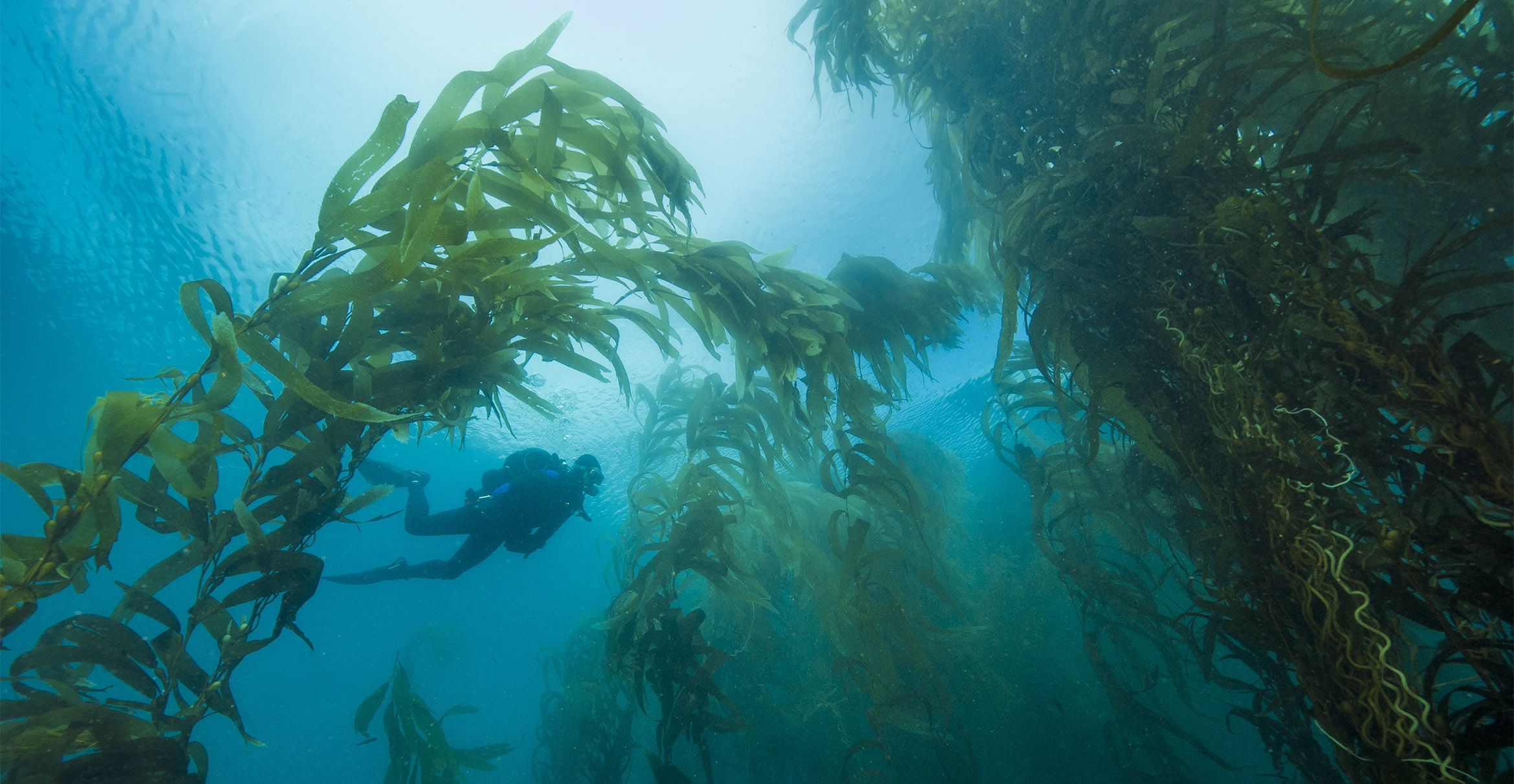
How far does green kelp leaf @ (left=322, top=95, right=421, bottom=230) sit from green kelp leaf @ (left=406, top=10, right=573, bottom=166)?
6 centimetres

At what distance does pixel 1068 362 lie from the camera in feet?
8.37

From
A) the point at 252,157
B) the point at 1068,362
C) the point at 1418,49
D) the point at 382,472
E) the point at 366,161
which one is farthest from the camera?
the point at 252,157

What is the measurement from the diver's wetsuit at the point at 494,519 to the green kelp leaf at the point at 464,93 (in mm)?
5073

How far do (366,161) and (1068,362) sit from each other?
312 cm

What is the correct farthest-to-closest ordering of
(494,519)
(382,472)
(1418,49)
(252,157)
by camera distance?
(252,157) → (494,519) → (382,472) → (1418,49)

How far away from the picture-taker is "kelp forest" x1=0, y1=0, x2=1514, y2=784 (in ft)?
4.31

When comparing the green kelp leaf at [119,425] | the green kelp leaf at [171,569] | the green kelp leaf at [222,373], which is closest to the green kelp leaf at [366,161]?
the green kelp leaf at [222,373]

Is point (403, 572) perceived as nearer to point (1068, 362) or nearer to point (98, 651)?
point (98, 651)

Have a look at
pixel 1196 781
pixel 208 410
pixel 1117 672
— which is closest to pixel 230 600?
pixel 208 410

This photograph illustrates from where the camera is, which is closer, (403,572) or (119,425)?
(119,425)

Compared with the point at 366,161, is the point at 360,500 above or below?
below

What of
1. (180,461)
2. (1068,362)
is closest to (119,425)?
(180,461)

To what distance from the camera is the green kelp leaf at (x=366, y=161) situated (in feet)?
5.04

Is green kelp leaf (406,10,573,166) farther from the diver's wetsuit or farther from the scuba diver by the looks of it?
the diver's wetsuit
